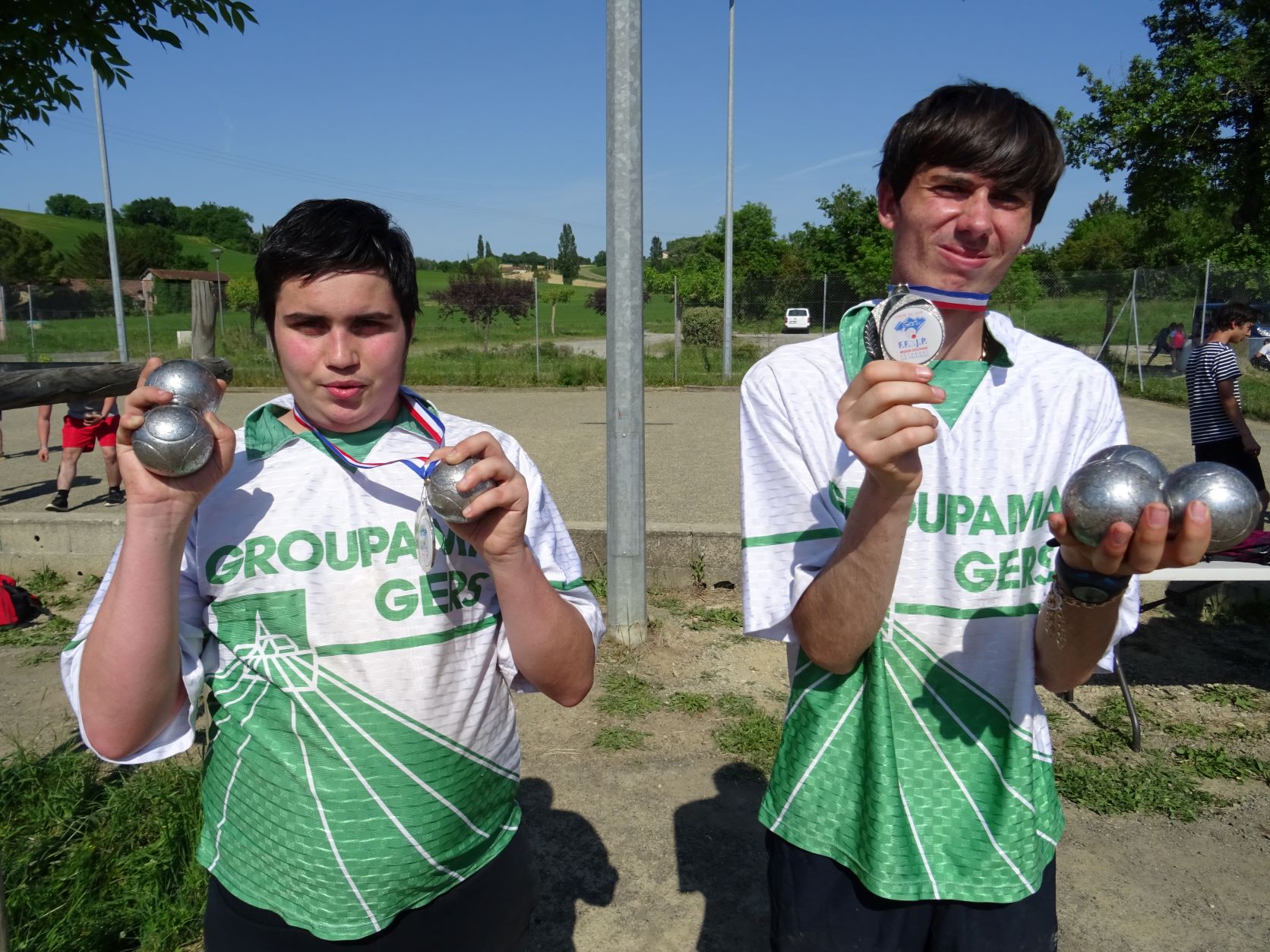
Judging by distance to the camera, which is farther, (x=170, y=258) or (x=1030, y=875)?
(x=170, y=258)

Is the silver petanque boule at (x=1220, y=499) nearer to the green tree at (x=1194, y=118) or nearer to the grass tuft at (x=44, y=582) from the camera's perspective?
the grass tuft at (x=44, y=582)

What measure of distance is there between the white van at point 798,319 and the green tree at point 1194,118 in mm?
7711

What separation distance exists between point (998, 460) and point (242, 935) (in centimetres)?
161

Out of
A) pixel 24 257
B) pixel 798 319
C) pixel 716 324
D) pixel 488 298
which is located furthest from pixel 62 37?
pixel 24 257

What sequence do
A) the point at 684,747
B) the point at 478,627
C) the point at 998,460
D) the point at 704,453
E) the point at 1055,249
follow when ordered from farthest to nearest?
the point at 1055,249 < the point at 704,453 < the point at 684,747 < the point at 478,627 < the point at 998,460

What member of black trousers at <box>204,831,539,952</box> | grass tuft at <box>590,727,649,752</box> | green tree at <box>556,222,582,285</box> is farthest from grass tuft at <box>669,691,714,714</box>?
green tree at <box>556,222,582,285</box>


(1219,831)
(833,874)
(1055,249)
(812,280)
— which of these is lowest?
(1219,831)

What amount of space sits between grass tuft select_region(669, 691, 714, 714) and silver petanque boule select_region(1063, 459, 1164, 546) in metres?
3.61

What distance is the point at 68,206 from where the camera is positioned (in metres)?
114

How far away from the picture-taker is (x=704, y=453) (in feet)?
40.5

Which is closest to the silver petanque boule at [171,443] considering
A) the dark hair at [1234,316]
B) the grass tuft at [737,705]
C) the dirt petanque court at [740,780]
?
the dirt petanque court at [740,780]

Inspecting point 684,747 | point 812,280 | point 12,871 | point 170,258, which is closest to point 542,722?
point 684,747

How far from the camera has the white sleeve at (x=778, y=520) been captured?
160 cm

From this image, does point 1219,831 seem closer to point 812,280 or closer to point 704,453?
point 704,453
